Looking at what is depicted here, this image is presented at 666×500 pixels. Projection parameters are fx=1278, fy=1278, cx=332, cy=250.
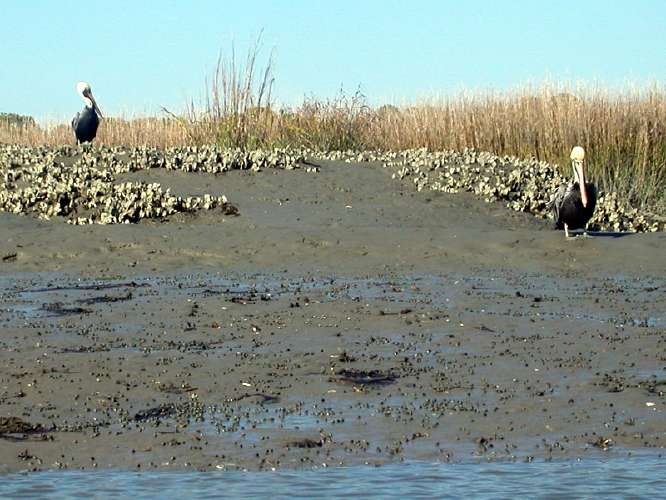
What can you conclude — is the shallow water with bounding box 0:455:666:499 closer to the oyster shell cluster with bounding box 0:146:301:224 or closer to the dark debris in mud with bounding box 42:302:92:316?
the dark debris in mud with bounding box 42:302:92:316

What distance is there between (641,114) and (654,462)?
14897mm

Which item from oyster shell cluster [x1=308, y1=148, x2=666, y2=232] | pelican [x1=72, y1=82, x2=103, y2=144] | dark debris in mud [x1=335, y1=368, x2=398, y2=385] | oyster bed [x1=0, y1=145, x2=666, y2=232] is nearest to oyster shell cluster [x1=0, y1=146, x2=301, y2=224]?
oyster bed [x1=0, y1=145, x2=666, y2=232]

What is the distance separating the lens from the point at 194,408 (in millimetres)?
7234

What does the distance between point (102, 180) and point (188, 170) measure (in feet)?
4.25

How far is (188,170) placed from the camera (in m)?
17.5

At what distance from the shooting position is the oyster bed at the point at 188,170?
51.7 ft

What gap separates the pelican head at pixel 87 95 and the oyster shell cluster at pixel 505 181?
587 cm

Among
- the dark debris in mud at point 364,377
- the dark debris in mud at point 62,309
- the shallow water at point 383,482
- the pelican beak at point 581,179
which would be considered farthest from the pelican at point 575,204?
the shallow water at point 383,482

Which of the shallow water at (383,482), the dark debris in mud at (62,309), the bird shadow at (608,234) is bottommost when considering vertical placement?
the shallow water at (383,482)

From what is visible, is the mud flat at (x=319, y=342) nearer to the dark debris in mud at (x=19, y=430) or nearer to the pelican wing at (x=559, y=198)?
the dark debris in mud at (x=19, y=430)

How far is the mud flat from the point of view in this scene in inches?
263

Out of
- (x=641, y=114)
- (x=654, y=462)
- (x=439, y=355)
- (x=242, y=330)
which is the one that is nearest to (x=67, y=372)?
(x=242, y=330)

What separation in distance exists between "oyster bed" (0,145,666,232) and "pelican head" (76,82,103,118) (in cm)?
420

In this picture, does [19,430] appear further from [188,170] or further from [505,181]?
[505,181]
